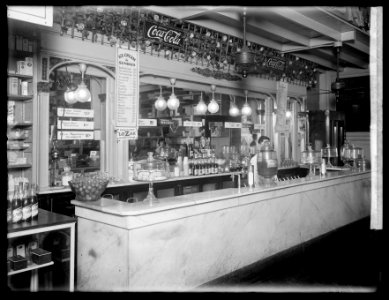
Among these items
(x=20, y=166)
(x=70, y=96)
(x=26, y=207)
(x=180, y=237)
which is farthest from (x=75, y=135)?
(x=180, y=237)

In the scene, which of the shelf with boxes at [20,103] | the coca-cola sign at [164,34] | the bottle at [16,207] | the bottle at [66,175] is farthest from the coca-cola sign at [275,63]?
the bottle at [16,207]

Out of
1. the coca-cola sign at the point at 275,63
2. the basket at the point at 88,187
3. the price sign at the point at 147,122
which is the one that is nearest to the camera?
the basket at the point at 88,187

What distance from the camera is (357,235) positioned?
6004 mm

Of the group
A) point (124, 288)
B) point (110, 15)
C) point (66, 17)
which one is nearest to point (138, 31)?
point (110, 15)

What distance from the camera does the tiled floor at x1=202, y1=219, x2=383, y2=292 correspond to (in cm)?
396

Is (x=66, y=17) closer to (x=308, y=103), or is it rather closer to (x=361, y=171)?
(x=361, y=171)

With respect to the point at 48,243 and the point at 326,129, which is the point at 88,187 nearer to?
the point at 48,243

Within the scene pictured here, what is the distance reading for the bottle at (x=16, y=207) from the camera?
3324mm

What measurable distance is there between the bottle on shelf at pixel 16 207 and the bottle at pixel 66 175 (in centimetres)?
155

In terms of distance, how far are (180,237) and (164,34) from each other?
366 centimetres

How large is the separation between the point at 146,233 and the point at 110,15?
330 cm

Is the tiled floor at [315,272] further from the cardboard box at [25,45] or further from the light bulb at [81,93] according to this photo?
the cardboard box at [25,45]
